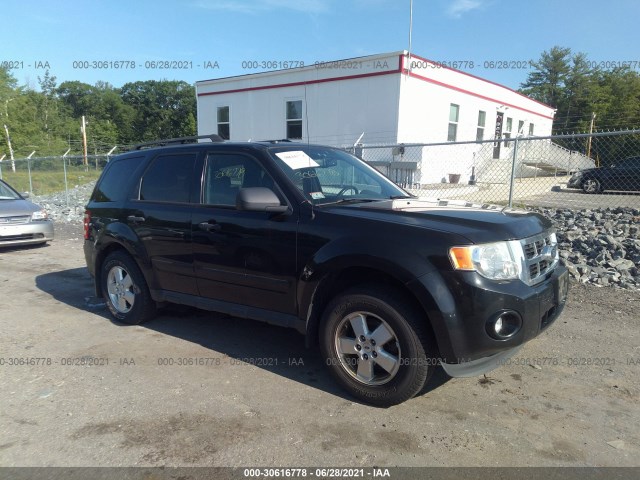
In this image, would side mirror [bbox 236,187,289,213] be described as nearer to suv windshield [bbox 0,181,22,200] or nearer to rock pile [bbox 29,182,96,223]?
suv windshield [bbox 0,181,22,200]

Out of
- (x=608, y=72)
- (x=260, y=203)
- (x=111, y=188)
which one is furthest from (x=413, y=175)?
(x=608, y=72)

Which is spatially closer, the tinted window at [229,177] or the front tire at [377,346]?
the front tire at [377,346]

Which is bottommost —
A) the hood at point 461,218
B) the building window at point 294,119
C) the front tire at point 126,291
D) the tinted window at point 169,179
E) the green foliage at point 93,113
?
the front tire at point 126,291

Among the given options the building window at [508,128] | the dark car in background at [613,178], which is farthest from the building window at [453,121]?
the building window at [508,128]

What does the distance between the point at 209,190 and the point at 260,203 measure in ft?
3.05

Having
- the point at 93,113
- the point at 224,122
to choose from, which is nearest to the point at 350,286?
the point at 224,122

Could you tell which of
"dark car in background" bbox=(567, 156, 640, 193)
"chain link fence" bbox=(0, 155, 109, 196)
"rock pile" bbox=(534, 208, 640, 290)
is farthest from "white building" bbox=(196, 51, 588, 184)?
"chain link fence" bbox=(0, 155, 109, 196)

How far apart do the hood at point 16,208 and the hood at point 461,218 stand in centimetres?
828

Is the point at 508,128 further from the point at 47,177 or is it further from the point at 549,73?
the point at 549,73

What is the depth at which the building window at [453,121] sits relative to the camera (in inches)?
690

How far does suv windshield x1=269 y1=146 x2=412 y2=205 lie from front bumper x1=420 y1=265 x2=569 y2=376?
1.27 metres

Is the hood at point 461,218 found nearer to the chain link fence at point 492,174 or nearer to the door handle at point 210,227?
the door handle at point 210,227

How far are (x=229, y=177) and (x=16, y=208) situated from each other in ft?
24.1

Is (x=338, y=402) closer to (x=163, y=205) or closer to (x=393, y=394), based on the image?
(x=393, y=394)
